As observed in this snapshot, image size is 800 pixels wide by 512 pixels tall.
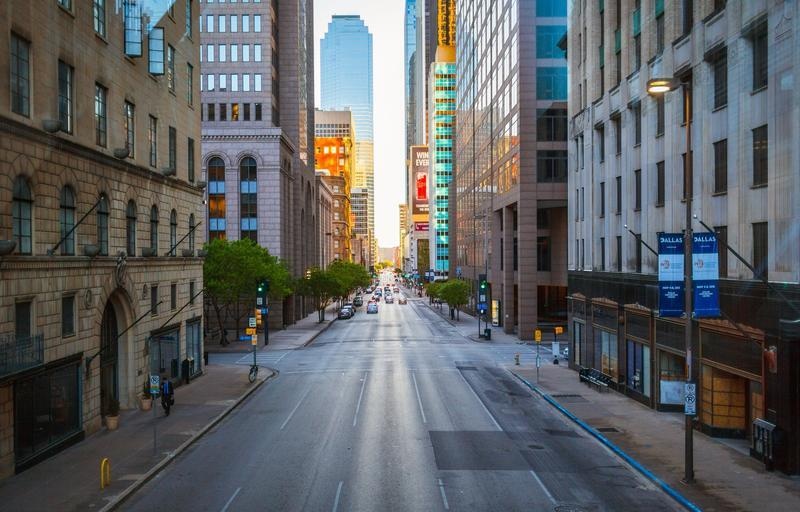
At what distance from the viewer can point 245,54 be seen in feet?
249

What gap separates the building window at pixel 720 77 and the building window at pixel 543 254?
43696mm

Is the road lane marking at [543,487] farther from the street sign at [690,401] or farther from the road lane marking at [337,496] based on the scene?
the road lane marking at [337,496]

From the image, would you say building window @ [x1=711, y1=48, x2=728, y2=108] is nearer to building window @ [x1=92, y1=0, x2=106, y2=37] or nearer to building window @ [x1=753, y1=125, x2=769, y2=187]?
building window @ [x1=753, y1=125, x2=769, y2=187]

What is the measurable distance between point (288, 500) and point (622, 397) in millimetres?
20235

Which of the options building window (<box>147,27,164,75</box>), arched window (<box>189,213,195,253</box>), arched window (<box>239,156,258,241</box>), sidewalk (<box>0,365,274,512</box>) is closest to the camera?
sidewalk (<box>0,365,274,512</box>)

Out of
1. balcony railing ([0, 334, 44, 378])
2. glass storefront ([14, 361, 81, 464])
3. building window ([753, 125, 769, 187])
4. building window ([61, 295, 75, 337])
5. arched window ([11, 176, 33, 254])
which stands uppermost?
building window ([753, 125, 769, 187])

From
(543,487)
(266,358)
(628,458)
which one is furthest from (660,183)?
(266,358)

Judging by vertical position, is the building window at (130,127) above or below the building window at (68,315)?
above

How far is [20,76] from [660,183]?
961 inches

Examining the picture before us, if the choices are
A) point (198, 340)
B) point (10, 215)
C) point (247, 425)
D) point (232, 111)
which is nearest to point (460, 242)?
point (232, 111)

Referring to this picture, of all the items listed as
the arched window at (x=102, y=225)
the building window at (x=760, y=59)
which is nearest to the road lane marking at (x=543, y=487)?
the building window at (x=760, y=59)

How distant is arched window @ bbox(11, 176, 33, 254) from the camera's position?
20.7 m

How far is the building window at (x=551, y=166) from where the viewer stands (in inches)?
2422

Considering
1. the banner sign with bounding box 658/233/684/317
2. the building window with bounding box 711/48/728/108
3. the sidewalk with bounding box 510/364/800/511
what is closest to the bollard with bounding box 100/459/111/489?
the sidewalk with bounding box 510/364/800/511
